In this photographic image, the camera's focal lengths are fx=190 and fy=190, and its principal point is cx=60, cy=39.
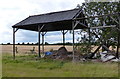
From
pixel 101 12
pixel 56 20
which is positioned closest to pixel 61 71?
pixel 56 20

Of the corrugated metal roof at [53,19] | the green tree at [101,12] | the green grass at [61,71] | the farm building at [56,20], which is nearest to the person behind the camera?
the green grass at [61,71]

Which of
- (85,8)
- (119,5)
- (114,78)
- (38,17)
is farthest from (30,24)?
(114,78)

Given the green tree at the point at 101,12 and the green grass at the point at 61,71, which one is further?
the green tree at the point at 101,12

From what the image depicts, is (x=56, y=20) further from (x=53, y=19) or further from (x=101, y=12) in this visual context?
(x=101, y=12)

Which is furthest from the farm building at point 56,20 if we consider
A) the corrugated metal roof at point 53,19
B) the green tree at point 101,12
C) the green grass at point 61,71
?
the green grass at point 61,71

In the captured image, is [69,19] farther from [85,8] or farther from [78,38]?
[85,8]

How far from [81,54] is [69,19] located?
325cm

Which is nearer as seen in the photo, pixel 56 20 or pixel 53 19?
pixel 56 20

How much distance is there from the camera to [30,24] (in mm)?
15688

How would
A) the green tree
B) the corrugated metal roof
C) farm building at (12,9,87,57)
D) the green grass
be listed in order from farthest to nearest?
the green tree, the corrugated metal roof, farm building at (12,9,87,57), the green grass

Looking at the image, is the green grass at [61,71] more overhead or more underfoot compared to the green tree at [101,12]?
more underfoot

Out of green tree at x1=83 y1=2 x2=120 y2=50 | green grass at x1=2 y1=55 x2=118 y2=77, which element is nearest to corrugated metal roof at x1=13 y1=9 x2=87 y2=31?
green tree at x1=83 y1=2 x2=120 y2=50

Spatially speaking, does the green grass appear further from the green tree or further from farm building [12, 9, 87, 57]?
the green tree

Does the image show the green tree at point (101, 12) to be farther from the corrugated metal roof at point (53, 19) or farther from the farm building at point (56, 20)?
the corrugated metal roof at point (53, 19)
